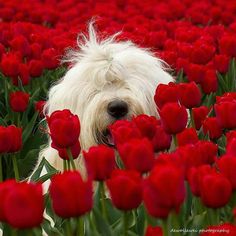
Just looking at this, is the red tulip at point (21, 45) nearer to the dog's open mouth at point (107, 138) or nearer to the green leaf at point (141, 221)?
the dog's open mouth at point (107, 138)

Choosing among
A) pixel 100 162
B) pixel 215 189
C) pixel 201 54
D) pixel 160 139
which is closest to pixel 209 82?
pixel 201 54

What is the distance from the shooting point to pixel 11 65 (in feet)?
14.2

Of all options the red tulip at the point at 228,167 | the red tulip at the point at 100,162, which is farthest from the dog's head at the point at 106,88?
the red tulip at the point at 228,167

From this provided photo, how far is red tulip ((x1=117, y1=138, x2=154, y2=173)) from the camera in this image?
6.05ft

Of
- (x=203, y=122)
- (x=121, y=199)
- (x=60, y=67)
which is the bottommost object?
(x=60, y=67)

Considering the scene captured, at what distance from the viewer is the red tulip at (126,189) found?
167cm

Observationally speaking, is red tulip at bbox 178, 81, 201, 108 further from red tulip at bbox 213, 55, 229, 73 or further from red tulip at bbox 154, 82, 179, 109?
red tulip at bbox 213, 55, 229, 73

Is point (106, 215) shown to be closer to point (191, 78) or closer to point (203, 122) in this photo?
point (203, 122)

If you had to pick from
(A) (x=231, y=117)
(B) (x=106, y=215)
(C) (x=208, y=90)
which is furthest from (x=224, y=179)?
(C) (x=208, y=90)

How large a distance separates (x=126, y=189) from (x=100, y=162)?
0.83 feet

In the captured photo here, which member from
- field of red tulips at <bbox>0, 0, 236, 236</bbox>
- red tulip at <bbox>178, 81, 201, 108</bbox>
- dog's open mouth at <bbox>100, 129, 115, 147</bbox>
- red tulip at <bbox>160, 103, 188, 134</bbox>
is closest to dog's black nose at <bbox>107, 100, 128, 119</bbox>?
dog's open mouth at <bbox>100, 129, 115, 147</bbox>

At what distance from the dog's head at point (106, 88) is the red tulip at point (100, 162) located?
1.38 m

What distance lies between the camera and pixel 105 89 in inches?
141

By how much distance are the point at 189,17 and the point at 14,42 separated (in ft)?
11.3
